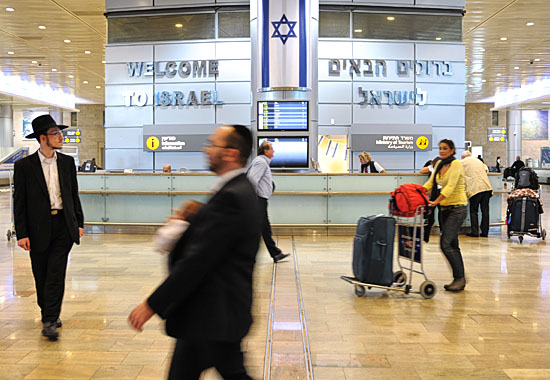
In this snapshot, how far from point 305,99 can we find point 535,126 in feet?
133

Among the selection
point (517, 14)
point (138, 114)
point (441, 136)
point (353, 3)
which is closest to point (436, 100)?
point (441, 136)

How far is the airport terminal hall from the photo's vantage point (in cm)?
239

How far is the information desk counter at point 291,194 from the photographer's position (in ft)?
36.3

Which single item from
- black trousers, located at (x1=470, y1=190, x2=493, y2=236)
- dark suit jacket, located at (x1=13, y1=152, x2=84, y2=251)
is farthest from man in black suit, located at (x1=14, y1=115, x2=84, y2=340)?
black trousers, located at (x1=470, y1=190, x2=493, y2=236)

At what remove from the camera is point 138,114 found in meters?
15.0

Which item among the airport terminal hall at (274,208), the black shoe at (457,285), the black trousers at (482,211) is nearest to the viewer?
the airport terminal hall at (274,208)

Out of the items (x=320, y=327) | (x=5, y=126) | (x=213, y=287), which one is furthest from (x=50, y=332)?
(x=5, y=126)

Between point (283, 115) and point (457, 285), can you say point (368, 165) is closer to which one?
point (283, 115)

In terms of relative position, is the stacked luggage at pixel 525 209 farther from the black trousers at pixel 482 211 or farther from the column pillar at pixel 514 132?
the column pillar at pixel 514 132

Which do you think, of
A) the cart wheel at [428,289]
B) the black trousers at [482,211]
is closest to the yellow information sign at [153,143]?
the black trousers at [482,211]

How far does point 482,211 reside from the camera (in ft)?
36.6

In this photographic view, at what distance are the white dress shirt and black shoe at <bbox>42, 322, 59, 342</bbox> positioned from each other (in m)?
0.95

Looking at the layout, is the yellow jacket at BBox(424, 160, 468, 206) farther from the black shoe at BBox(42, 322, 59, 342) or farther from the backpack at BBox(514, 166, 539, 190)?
the backpack at BBox(514, 166, 539, 190)

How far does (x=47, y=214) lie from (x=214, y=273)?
114 inches
